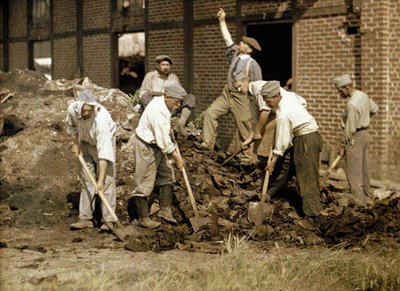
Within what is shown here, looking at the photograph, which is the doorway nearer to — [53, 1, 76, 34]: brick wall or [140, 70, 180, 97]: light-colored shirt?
[53, 1, 76, 34]: brick wall

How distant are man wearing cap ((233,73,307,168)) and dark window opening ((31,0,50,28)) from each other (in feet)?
40.4

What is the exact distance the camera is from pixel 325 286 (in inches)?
287

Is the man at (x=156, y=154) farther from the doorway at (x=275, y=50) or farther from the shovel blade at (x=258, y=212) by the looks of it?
the doorway at (x=275, y=50)

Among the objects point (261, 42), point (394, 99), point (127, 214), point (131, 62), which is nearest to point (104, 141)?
point (127, 214)

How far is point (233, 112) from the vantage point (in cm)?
1320

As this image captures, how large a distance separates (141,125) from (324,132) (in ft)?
16.4

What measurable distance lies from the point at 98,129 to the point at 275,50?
9.82 metres

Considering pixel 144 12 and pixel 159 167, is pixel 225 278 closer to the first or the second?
pixel 159 167

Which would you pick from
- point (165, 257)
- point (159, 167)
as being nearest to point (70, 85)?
point (159, 167)

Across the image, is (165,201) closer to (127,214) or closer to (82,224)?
(127,214)

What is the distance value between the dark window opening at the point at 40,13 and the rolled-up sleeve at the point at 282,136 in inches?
552

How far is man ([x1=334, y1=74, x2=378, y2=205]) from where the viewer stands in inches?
440

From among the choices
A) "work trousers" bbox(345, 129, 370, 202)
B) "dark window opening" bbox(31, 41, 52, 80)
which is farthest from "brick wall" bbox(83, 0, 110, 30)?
"work trousers" bbox(345, 129, 370, 202)

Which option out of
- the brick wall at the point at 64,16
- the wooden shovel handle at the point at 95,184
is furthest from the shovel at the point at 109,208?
the brick wall at the point at 64,16
